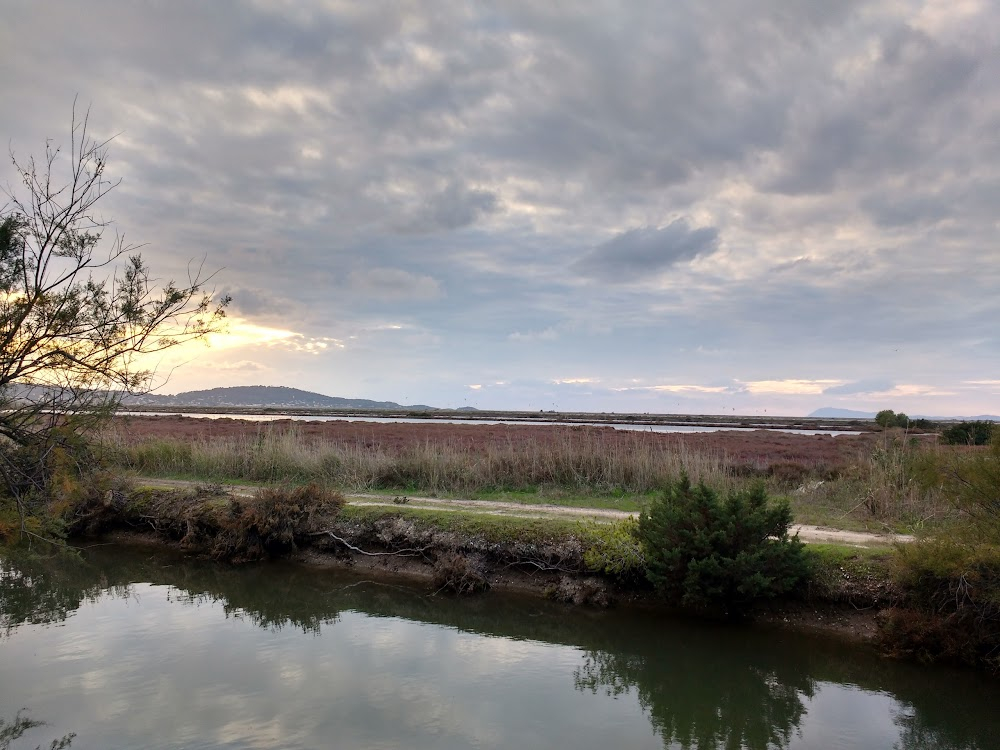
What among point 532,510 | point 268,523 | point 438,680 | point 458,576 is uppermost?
point 532,510

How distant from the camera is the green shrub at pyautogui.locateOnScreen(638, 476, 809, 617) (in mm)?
9859

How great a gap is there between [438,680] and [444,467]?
11.0 m

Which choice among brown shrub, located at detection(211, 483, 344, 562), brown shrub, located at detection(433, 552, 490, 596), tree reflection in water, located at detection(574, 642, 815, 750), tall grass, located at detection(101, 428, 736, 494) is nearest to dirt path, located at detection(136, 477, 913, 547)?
brown shrub, located at detection(211, 483, 344, 562)

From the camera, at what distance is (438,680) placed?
8.20 metres

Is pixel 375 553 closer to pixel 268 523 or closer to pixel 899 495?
pixel 268 523

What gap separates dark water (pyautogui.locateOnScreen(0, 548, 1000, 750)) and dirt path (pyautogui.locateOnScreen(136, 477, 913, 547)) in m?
2.81

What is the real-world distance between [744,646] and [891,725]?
2.38m

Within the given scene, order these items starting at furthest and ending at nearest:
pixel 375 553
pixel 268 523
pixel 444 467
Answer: pixel 444 467, pixel 268 523, pixel 375 553

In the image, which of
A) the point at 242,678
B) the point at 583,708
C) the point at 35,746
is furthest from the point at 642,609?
the point at 35,746

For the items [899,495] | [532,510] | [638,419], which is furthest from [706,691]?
[638,419]

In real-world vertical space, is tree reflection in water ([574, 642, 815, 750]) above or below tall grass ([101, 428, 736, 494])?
below

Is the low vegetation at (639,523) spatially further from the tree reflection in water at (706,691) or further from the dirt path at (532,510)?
the tree reflection in water at (706,691)

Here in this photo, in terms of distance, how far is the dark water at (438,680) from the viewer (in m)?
6.89

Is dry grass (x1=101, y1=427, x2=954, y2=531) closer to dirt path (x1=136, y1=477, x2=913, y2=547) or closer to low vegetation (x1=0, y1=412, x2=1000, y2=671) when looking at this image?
low vegetation (x1=0, y1=412, x2=1000, y2=671)
